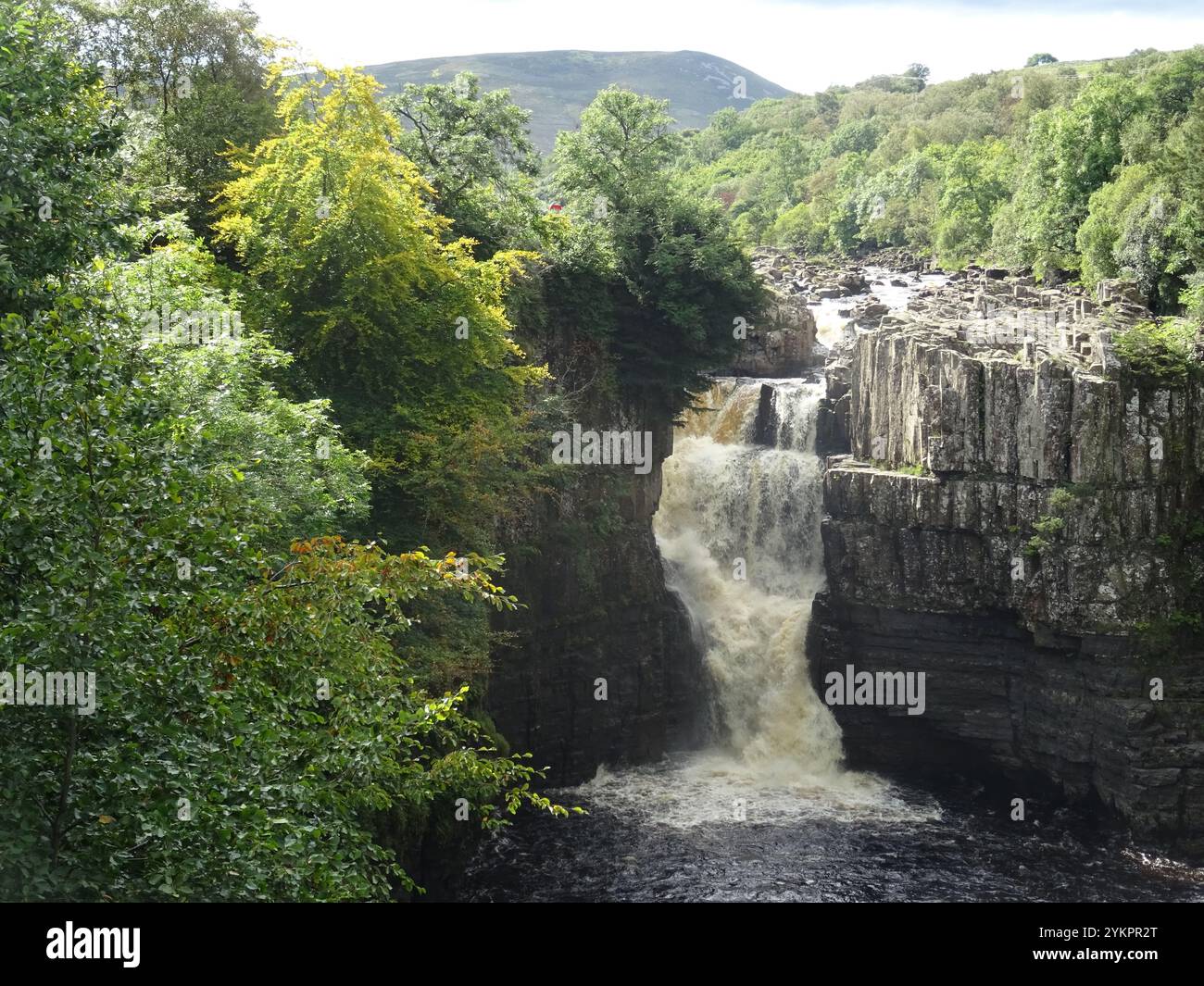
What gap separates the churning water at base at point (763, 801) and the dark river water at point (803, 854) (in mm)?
69

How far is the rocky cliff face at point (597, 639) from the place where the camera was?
4472 centimetres

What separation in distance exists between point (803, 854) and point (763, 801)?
4.65 m

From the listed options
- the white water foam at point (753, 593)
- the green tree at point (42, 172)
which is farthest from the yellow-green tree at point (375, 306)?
the white water foam at point (753, 593)

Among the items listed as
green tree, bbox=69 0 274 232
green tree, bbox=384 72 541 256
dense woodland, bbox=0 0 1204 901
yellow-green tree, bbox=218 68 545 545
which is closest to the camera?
dense woodland, bbox=0 0 1204 901

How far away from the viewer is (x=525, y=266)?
45.3m

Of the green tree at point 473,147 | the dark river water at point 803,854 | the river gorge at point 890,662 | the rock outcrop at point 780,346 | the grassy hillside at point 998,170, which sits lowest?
the dark river water at point 803,854

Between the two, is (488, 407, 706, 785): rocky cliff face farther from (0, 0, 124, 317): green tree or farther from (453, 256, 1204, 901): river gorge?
(0, 0, 124, 317): green tree

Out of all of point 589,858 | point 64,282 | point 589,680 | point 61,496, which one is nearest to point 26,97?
point 64,282

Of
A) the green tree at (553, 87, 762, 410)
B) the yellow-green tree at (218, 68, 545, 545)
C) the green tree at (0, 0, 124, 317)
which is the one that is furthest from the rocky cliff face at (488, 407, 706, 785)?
the green tree at (0, 0, 124, 317)

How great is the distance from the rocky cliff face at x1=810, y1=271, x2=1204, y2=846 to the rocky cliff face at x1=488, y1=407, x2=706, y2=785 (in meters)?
5.54

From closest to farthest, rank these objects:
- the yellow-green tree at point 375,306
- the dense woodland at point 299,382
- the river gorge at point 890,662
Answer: the dense woodland at point 299,382, the yellow-green tree at point 375,306, the river gorge at point 890,662

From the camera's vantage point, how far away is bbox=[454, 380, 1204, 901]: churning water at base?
122 ft

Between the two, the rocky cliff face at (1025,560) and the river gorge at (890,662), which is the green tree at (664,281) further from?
the rocky cliff face at (1025,560)
